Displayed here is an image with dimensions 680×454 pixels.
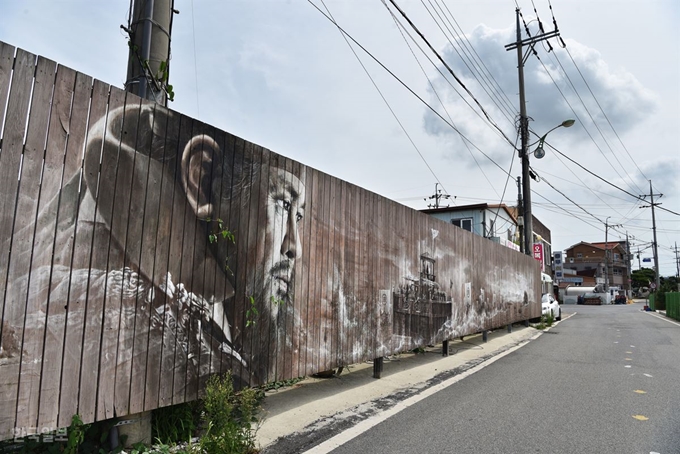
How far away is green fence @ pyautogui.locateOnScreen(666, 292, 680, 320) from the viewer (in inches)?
883

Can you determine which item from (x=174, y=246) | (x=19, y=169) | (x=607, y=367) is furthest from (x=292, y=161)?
(x=607, y=367)

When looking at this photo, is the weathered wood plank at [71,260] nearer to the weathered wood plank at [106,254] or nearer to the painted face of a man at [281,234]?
the weathered wood plank at [106,254]

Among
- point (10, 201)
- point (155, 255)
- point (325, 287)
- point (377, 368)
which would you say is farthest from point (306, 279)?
point (10, 201)

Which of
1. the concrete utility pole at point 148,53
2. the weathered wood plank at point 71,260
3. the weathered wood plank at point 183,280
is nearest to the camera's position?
the weathered wood plank at point 71,260

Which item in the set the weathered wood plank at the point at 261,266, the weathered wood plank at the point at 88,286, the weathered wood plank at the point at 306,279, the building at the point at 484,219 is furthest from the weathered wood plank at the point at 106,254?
the building at the point at 484,219

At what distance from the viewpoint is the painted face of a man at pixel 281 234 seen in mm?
4914

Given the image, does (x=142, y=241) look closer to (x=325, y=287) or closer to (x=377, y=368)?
(x=325, y=287)

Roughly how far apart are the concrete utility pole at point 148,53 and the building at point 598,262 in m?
81.3

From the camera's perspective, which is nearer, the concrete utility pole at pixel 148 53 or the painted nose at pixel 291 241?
the concrete utility pole at pixel 148 53

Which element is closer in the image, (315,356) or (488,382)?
(315,356)

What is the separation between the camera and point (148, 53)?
4.23 m

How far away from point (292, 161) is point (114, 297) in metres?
2.71

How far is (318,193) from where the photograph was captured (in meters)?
5.75

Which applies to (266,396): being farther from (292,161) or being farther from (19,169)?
(19,169)
